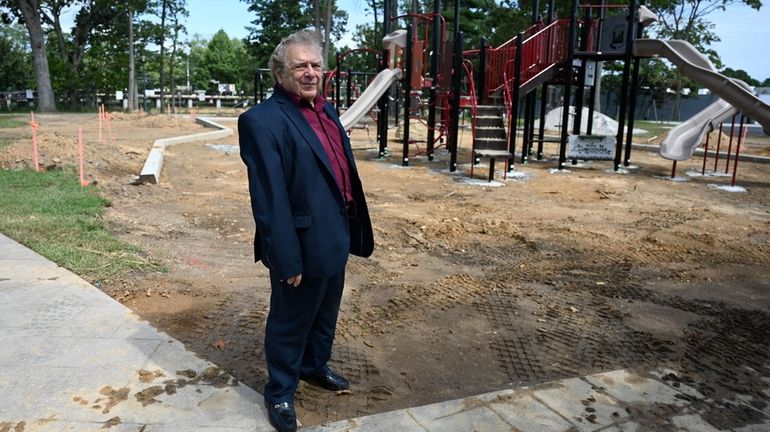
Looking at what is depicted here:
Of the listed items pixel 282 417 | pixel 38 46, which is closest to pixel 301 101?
pixel 282 417

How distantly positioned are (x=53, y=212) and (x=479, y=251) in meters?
4.91

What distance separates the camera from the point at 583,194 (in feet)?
33.9

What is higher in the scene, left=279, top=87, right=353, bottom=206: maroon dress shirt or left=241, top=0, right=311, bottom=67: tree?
left=241, top=0, right=311, bottom=67: tree

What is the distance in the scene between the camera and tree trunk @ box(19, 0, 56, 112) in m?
31.5

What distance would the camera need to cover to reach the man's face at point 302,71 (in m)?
2.53

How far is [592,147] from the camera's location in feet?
43.9

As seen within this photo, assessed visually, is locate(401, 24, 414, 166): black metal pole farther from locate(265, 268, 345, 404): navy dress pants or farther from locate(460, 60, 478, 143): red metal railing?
locate(265, 268, 345, 404): navy dress pants

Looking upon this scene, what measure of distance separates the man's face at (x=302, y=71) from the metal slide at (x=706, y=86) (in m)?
11.7

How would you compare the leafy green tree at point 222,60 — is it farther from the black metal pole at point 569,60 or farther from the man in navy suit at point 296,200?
Result: the man in navy suit at point 296,200

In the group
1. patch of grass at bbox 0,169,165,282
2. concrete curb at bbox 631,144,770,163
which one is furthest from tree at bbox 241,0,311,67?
patch of grass at bbox 0,169,165,282

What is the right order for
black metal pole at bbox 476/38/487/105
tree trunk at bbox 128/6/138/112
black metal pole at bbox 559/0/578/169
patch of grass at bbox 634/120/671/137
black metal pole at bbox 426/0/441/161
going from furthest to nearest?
tree trunk at bbox 128/6/138/112, patch of grass at bbox 634/120/671/137, black metal pole at bbox 426/0/441/161, black metal pole at bbox 559/0/578/169, black metal pole at bbox 476/38/487/105

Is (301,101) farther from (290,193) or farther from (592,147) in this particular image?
(592,147)

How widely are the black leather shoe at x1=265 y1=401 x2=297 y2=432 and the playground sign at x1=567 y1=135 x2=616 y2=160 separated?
11.8 m

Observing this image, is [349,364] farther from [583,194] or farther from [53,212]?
[583,194]
